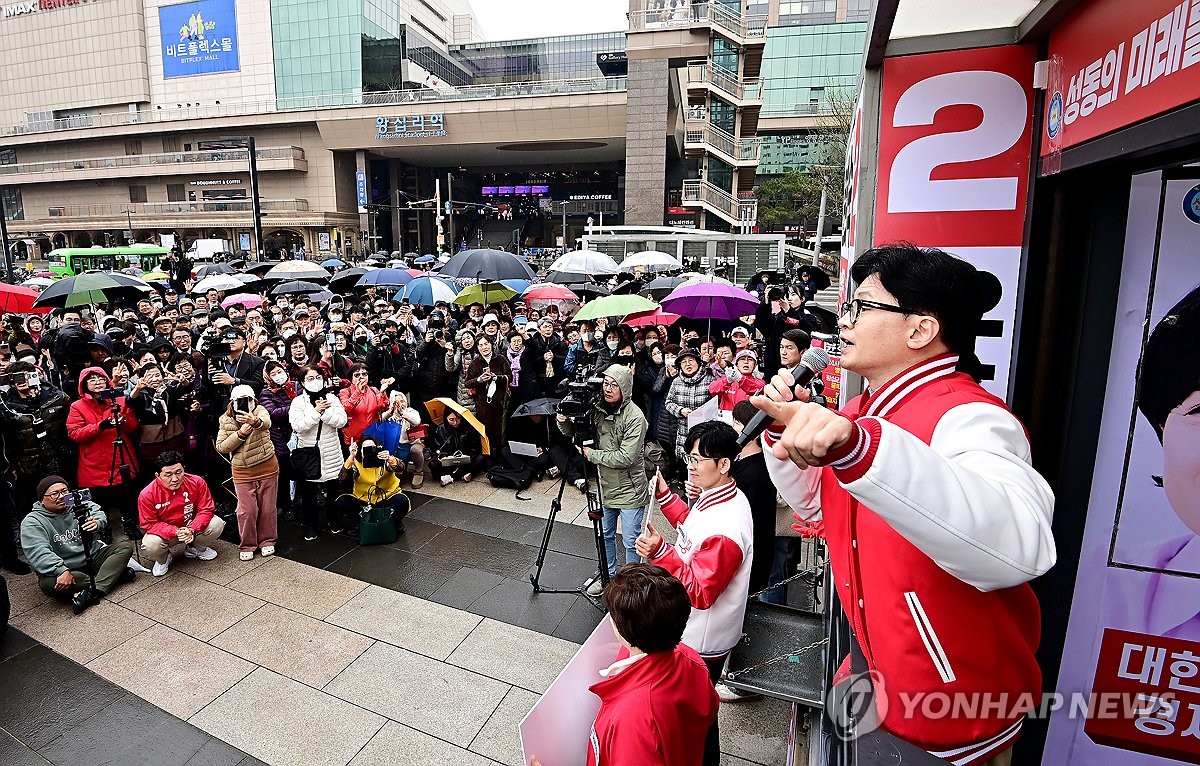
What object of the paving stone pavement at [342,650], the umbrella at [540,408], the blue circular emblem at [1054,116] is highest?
the blue circular emblem at [1054,116]

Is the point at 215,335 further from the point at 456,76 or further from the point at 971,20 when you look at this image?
the point at 456,76

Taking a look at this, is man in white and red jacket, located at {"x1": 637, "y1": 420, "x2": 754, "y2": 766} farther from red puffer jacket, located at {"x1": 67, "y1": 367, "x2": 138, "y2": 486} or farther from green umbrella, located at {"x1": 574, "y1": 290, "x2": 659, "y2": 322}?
red puffer jacket, located at {"x1": 67, "y1": 367, "x2": 138, "y2": 486}

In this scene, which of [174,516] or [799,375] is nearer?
[799,375]

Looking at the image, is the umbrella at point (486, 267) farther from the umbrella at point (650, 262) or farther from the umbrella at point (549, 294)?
the umbrella at point (650, 262)

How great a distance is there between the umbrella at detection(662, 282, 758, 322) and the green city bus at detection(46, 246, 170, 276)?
2234 cm

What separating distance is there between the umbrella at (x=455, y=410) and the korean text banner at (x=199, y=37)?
61378 mm

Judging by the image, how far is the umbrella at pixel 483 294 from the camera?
10688mm

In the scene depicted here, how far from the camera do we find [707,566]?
2.98 metres

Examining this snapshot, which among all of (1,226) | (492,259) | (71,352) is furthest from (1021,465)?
(1,226)

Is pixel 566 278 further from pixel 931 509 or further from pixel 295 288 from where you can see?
pixel 931 509

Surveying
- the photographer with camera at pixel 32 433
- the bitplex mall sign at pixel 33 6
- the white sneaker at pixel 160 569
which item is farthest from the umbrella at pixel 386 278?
the bitplex mall sign at pixel 33 6

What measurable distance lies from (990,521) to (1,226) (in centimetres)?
3645

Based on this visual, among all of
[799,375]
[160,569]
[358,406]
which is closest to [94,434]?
[160,569]

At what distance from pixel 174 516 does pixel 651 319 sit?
6.56 meters
